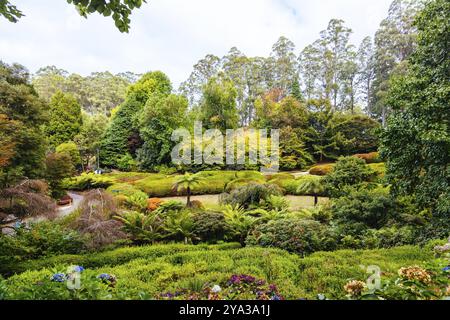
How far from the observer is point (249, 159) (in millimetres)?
16484

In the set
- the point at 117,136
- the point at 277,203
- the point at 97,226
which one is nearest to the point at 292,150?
the point at 277,203

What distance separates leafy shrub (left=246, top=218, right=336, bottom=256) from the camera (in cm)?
561

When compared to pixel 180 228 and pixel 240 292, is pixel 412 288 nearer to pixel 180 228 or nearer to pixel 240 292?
pixel 240 292

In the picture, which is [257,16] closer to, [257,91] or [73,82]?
[257,91]

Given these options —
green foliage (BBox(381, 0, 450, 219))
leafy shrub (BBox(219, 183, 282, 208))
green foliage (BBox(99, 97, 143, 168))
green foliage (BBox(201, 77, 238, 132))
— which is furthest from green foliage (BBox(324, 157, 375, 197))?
green foliage (BBox(99, 97, 143, 168))

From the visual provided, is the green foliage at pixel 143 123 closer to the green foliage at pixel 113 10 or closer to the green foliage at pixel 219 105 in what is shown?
the green foliage at pixel 219 105

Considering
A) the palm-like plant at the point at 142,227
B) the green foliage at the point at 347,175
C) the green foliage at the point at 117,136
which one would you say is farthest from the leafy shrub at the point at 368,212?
the green foliage at the point at 117,136

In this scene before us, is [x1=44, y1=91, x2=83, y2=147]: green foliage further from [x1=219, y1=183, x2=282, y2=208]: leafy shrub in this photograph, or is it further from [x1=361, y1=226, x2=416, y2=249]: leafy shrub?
[x1=361, y1=226, x2=416, y2=249]: leafy shrub

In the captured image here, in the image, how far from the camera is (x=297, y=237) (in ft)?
18.8

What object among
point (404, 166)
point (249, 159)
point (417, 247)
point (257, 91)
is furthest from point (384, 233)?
point (257, 91)

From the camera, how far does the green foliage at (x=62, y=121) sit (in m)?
21.2

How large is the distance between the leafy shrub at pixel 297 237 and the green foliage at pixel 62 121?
20087mm

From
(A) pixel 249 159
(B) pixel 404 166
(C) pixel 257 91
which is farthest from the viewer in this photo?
(C) pixel 257 91
